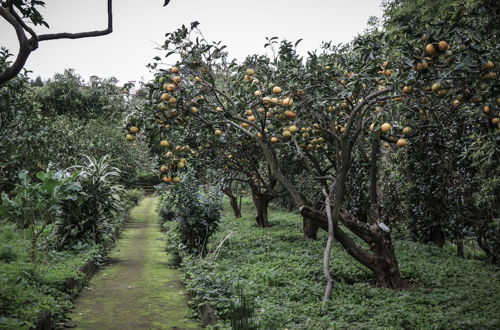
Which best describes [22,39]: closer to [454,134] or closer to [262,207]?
[454,134]

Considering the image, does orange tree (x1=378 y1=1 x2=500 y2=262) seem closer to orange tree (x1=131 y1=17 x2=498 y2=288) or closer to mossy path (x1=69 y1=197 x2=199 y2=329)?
orange tree (x1=131 y1=17 x2=498 y2=288)

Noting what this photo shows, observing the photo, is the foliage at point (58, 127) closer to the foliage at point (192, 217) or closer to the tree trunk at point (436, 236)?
the foliage at point (192, 217)

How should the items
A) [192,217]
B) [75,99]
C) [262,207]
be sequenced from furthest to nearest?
[75,99]
[262,207]
[192,217]

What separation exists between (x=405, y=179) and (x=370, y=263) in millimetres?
4158

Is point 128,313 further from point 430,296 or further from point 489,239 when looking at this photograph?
point 489,239

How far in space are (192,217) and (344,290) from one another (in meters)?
3.45

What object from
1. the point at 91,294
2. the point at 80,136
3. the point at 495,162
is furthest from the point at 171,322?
the point at 80,136

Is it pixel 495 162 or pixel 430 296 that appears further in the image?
pixel 495 162

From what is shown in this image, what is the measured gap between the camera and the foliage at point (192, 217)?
780 cm

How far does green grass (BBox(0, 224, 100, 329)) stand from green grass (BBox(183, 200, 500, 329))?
1.56 metres

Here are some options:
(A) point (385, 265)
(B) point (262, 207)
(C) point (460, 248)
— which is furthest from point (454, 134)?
(B) point (262, 207)

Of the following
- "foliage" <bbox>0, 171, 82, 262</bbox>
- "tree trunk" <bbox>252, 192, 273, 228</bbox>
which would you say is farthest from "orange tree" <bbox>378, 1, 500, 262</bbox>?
"foliage" <bbox>0, 171, 82, 262</bbox>

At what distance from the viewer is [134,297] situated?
568 cm

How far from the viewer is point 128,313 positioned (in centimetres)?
495
